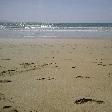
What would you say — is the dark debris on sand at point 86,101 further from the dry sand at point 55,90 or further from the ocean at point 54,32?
the ocean at point 54,32

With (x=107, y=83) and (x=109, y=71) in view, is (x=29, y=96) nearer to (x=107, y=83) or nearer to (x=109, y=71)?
(x=107, y=83)

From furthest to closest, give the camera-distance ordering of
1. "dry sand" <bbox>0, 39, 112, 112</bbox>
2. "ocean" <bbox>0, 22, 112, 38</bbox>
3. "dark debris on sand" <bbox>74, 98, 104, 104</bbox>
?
"ocean" <bbox>0, 22, 112, 38</bbox>
"dark debris on sand" <bbox>74, 98, 104, 104</bbox>
"dry sand" <bbox>0, 39, 112, 112</bbox>

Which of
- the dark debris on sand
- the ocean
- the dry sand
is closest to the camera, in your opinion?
the dry sand

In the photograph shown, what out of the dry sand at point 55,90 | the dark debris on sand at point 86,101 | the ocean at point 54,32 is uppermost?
the ocean at point 54,32

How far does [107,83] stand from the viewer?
17.7 ft

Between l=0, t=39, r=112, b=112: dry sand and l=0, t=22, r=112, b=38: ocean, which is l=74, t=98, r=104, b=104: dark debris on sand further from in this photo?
l=0, t=22, r=112, b=38: ocean

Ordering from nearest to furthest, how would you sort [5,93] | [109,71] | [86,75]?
[5,93]
[86,75]
[109,71]

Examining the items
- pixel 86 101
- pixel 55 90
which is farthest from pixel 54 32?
pixel 86 101

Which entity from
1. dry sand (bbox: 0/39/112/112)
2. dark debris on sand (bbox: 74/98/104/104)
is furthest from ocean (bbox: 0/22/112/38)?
dark debris on sand (bbox: 74/98/104/104)

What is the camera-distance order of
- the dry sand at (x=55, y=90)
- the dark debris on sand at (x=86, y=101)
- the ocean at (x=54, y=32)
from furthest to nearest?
the ocean at (x=54, y=32) < the dark debris on sand at (x=86, y=101) < the dry sand at (x=55, y=90)

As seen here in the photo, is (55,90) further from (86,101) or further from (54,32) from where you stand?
(54,32)

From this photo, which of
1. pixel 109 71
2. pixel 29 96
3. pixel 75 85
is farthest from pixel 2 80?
pixel 109 71

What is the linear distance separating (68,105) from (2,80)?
2.25 metres

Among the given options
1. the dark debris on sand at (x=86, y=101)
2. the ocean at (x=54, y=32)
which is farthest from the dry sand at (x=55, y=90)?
the ocean at (x=54, y=32)
